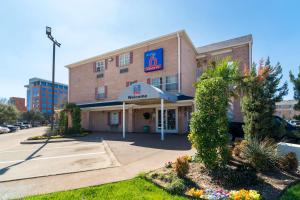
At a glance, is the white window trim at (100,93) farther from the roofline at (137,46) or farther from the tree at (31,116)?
the tree at (31,116)

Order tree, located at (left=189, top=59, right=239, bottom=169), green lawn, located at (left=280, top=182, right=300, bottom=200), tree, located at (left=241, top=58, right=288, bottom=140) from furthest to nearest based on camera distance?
tree, located at (left=241, top=58, right=288, bottom=140) < tree, located at (left=189, top=59, right=239, bottom=169) < green lawn, located at (left=280, top=182, right=300, bottom=200)

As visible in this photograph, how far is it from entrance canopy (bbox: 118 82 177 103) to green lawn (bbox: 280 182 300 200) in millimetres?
9073

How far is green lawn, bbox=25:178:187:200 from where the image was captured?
445cm

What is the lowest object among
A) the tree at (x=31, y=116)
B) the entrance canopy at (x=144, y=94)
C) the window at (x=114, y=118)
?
the tree at (x=31, y=116)

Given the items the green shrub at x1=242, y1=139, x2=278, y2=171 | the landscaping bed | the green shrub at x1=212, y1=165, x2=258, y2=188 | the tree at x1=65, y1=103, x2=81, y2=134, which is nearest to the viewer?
the landscaping bed

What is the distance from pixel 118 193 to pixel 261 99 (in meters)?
7.09

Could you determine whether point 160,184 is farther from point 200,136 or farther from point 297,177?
point 297,177

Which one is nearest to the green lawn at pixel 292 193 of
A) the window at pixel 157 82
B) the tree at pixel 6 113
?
the window at pixel 157 82

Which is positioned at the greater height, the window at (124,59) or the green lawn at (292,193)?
the window at (124,59)

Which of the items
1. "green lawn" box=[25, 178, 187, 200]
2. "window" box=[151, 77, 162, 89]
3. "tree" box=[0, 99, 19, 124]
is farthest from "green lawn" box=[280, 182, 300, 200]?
"tree" box=[0, 99, 19, 124]

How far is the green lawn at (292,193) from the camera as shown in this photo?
4.36 m

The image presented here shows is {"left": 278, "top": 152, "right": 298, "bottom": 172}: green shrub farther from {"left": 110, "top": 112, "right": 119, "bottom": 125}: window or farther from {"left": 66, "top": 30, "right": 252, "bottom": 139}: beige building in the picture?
{"left": 110, "top": 112, "right": 119, "bottom": 125}: window

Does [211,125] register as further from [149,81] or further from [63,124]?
[63,124]

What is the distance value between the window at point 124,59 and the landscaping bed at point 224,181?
52.8 feet
